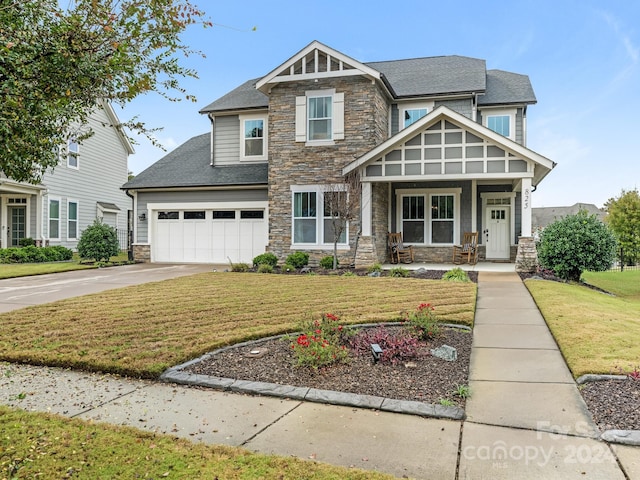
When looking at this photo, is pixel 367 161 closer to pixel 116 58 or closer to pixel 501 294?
pixel 501 294

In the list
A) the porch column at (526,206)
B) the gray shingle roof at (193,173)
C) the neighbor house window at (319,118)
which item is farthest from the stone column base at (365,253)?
the gray shingle roof at (193,173)

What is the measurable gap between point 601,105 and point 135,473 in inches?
898

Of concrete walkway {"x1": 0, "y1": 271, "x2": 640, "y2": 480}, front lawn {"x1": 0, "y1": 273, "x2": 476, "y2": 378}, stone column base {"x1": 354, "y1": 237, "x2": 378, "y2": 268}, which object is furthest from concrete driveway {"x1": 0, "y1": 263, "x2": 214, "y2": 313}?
stone column base {"x1": 354, "y1": 237, "x2": 378, "y2": 268}

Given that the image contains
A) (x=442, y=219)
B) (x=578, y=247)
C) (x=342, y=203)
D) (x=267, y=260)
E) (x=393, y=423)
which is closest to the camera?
(x=393, y=423)

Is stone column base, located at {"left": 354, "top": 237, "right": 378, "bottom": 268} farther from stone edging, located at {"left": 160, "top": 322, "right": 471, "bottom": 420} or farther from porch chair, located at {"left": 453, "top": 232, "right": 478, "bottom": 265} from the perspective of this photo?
stone edging, located at {"left": 160, "top": 322, "right": 471, "bottom": 420}

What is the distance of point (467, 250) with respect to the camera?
1568cm

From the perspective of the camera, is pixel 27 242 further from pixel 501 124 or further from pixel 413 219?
pixel 501 124

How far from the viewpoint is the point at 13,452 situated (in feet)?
9.88

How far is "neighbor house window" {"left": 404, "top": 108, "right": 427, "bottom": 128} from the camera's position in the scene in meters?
16.9

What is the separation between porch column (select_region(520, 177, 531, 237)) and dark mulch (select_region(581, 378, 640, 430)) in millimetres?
9793

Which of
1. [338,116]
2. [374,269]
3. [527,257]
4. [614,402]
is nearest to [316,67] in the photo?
[338,116]

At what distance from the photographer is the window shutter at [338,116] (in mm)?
15172

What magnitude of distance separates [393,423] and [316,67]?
13.8m

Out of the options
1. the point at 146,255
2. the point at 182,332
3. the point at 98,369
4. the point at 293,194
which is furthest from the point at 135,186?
the point at 98,369
